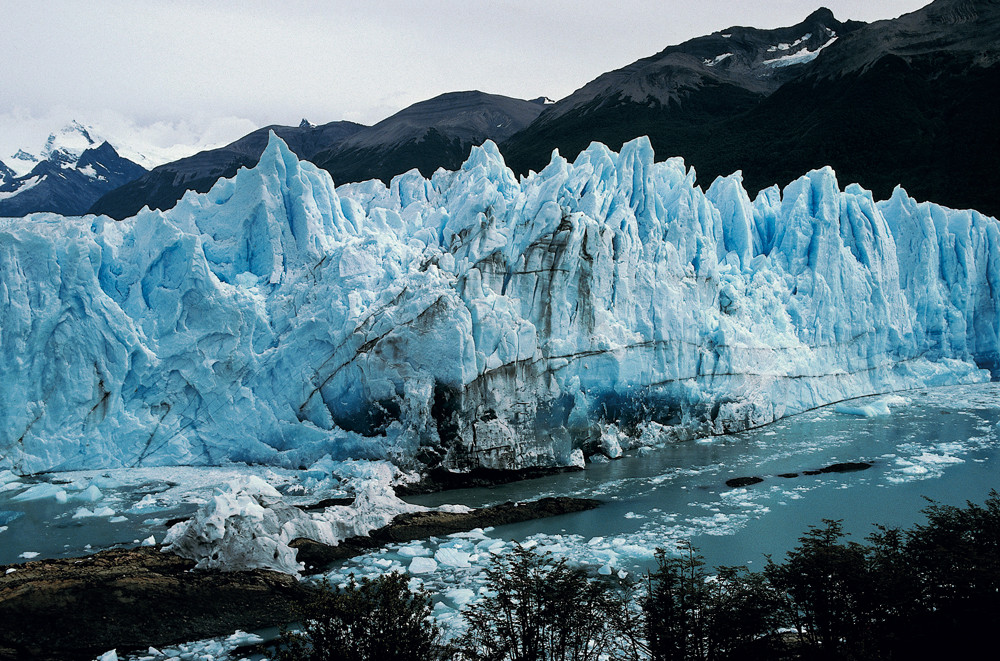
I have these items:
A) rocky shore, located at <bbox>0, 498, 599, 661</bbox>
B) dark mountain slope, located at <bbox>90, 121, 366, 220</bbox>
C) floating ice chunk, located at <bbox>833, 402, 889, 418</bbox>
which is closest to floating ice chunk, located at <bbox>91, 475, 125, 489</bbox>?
rocky shore, located at <bbox>0, 498, 599, 661</bbox>

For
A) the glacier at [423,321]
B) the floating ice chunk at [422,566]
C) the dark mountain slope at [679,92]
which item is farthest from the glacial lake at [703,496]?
the dark mountain slope at [679,92]

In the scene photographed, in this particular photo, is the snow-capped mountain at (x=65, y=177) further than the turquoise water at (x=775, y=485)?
Yes

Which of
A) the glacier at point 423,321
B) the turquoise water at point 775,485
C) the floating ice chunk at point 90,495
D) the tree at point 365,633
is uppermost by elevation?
the glacier at point 423,321

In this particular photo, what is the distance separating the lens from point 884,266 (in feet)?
66.9

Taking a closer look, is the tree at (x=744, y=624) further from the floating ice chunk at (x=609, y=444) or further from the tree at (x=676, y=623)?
→ the floating ice chunk at (x=609, y=444)

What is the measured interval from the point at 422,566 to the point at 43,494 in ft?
24.7

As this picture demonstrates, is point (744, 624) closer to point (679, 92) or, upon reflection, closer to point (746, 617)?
point (746, 617)

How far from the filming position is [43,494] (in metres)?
12.8

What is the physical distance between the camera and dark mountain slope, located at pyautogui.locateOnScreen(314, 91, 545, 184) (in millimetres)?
45844

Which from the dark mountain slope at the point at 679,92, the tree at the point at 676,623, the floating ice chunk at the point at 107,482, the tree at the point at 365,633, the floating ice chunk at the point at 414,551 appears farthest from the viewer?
the dark mountain slope at the point at 679,92

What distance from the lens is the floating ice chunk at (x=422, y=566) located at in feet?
32.1

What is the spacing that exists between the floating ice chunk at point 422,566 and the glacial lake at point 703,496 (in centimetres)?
27

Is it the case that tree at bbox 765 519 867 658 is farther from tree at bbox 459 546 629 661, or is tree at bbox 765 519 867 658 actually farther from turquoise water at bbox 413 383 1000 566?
turquoise water at bbox 413 383 1000 566

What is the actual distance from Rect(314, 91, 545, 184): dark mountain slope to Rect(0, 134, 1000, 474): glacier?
86.6 feet
